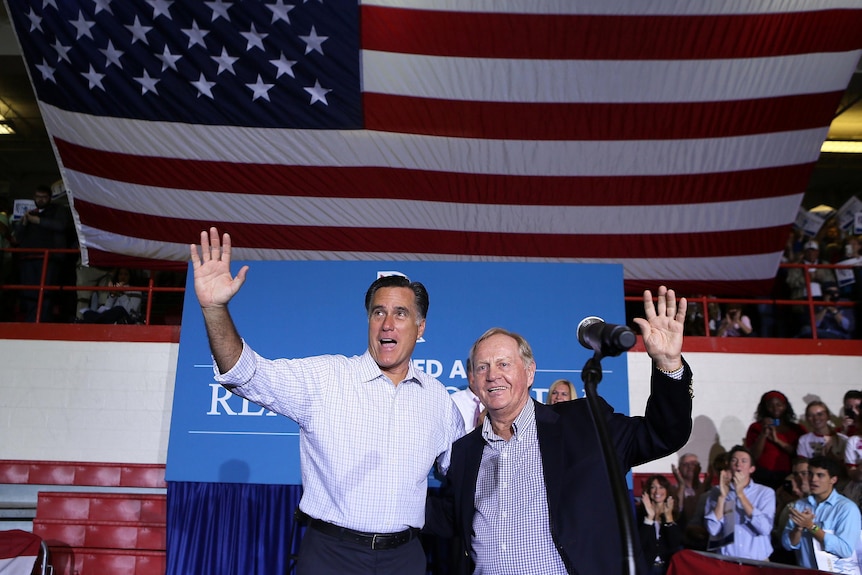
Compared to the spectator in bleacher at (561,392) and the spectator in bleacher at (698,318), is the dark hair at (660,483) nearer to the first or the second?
the spectator in bleacher at (561,392)

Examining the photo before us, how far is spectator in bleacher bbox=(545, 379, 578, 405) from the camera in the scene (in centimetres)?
473

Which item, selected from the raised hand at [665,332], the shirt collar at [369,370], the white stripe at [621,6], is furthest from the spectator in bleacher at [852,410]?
the shirt collar at [369,370]

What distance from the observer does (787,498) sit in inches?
248

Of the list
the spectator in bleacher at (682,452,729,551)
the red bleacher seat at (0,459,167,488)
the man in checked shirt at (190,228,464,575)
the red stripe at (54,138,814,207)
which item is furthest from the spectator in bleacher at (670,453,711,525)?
the red bleacher seat at (0,459,167,488)

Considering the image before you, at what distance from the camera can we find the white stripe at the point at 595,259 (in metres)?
7.00

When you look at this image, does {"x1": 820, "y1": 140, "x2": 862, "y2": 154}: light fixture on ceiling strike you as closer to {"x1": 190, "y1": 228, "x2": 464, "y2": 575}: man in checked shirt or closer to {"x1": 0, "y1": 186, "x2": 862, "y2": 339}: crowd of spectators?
{"x1": 0, "y1": 186, "x2": 862, "y2": 339}: crowd of spectators

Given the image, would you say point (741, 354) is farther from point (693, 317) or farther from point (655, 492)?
point (655, 492)

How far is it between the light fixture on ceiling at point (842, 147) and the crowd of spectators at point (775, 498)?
28.8 feet

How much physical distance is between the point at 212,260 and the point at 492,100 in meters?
4.63

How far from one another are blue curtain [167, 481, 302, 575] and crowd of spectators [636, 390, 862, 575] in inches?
96.7

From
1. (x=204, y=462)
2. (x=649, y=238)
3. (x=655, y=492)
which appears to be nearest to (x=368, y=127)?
(x=649, y=238)

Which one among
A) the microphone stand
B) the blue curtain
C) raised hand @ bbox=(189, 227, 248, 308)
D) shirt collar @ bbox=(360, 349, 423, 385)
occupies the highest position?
raised hand @ bbox=(189, 227, 248, 308)

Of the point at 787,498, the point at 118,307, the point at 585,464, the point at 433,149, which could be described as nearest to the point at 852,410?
the point at 787,498

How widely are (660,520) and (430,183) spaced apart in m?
3.40
